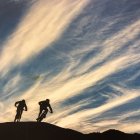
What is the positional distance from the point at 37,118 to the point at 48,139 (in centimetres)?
463

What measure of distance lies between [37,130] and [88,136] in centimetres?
544

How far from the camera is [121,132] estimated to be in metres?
57.3

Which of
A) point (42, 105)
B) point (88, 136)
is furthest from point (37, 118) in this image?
point (88, 136)

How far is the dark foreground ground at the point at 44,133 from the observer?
55531 millimetres

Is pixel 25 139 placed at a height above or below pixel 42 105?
below

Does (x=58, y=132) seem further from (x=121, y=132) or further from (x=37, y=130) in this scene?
(x=121, y=132)

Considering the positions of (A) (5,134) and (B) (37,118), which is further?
(B) (37,118)

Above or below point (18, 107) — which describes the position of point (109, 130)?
below

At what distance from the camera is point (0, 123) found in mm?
58062

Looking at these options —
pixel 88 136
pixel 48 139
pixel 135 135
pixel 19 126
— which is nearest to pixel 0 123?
pixel 19 126

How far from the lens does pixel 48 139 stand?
2185 inches

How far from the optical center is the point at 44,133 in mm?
56094

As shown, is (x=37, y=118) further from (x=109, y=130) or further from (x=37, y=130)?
(x=109, y=130)

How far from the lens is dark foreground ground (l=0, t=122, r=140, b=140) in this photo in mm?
55531
